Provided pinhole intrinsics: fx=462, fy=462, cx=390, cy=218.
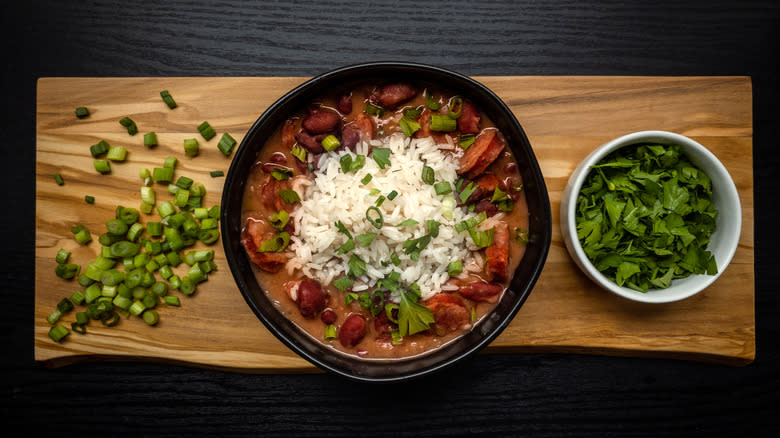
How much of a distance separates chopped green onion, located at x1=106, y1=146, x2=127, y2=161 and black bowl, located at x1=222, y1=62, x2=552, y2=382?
0.78 metres

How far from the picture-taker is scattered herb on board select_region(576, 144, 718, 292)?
2.21 meters

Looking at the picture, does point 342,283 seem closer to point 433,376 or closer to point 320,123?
point 320,123

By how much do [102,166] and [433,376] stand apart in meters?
2.20

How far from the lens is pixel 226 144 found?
2406mm

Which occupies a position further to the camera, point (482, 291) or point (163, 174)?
point (163, 174)

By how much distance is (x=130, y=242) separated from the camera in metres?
2.51

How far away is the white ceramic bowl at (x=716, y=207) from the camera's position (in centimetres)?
217

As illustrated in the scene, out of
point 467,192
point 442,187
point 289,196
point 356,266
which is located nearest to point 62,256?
point 289,196

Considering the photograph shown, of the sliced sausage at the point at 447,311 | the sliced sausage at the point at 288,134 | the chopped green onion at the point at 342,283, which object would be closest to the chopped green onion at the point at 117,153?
the sliced sausage at the point at 288,134

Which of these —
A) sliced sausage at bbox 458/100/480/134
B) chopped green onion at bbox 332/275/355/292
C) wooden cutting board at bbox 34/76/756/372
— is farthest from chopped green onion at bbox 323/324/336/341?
sliced sausage at bbox 458/100/480/134

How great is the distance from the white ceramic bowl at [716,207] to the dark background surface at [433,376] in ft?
2.29

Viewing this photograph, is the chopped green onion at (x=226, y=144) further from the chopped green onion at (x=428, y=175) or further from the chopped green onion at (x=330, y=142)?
the chopped green onion at (x=428, y=175)

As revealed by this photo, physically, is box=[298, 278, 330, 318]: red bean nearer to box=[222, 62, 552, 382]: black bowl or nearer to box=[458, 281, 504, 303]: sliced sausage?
box=[222, 62, 552, 382]: black bowl

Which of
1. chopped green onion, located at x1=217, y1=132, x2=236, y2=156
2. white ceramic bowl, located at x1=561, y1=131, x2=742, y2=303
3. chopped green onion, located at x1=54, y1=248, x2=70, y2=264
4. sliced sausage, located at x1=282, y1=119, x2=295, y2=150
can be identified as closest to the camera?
white ceramic bowl, located at x1=561, y1=131, x2=742, y2=303
